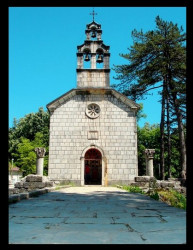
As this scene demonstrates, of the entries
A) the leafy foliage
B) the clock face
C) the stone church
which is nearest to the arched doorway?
the stone church

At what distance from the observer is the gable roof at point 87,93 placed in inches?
680

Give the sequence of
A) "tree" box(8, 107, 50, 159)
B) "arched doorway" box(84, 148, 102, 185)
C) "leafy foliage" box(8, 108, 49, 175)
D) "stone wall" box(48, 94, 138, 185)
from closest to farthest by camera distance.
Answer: "stone wall" box(48, 94, 138, 185), "arched doorway" box(84, 148, 102, 185), "leafy foliage" box(8, 108, 49, 175), "tree" box(8, 107, 50, 159)

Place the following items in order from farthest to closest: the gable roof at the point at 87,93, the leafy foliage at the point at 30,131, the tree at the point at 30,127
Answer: the tree at the point at 30,127 → the leafy foliage at the point at 30,131 → the gable roof at the point at 87,93

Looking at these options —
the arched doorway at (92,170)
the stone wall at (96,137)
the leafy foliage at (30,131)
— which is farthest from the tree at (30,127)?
the stone wall at (96,137)

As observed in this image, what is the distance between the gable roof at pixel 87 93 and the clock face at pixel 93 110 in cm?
96

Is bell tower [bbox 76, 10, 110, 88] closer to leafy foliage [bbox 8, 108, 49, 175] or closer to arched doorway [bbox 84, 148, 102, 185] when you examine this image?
arched doorway [bbox 84, 148, 102, 185]

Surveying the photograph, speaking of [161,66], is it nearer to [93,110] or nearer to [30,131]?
[93,110]

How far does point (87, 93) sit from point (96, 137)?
325 cm

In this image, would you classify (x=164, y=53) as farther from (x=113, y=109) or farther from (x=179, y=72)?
(x=113, y=109)

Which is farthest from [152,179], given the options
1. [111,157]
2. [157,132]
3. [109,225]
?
[157,132]

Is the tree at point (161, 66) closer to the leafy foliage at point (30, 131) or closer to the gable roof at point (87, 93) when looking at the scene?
the gable roof at point (87, 93)

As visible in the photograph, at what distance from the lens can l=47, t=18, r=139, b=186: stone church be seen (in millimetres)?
16281

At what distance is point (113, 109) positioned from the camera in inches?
682
